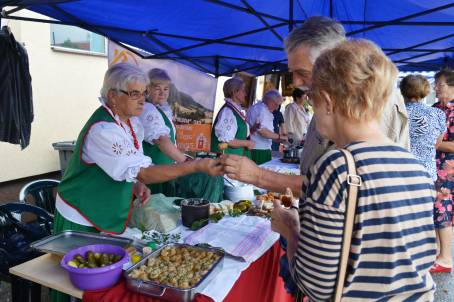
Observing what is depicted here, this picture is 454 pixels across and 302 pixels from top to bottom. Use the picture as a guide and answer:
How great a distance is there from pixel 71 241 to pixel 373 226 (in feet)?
4.93

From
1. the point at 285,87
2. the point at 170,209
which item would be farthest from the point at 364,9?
the point at 285,87

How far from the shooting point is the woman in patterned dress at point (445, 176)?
3844mm

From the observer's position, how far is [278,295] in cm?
231

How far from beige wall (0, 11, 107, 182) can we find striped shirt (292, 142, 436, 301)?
6.37 metres

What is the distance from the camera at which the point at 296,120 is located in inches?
252

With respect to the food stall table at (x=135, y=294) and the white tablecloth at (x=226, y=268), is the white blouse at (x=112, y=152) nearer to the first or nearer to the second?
the white tablecloth at (x=226, y=268)

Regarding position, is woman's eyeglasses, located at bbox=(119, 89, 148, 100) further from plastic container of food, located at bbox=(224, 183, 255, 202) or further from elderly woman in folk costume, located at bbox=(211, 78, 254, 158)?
elderly woman in folk costume, located at bbox=(211, 78, 254, 158)

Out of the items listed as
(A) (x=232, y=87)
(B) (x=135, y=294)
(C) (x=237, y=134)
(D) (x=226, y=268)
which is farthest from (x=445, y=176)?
(B) (x=135, y=294)

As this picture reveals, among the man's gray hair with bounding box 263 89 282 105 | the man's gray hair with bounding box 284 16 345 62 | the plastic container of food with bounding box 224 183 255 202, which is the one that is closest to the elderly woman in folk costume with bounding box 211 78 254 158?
the man's gray hair with bounding box 263 89 282 105

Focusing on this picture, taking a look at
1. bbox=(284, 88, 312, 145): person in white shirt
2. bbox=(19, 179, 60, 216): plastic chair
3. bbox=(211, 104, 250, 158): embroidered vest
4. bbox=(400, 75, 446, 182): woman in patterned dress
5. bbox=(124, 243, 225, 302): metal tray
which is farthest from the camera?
bbox=(284, 88, 312, 145): person in white shirt

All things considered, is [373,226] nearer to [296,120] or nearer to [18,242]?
[18,242]

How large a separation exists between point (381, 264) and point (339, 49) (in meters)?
0.63

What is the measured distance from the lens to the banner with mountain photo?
229 inches

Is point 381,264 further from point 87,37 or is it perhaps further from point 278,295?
point 87,37
